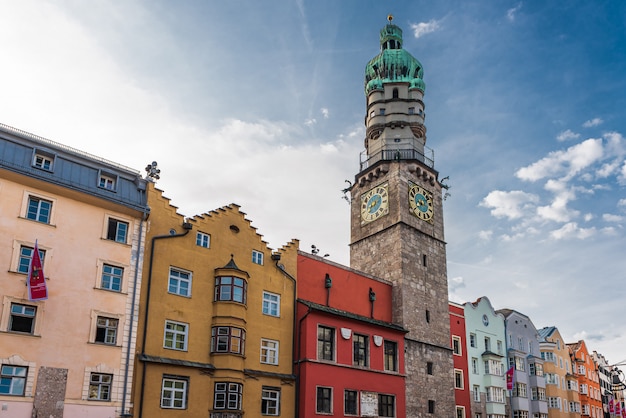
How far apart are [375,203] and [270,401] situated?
71.2 feet

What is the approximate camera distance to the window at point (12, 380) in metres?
24.5

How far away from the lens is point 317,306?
37.0 metres

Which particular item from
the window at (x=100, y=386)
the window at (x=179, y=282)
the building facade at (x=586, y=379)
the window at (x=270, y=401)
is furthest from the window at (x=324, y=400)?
the building facade at (x=586, y=379)

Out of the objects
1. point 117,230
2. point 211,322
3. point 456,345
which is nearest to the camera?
point 117,230

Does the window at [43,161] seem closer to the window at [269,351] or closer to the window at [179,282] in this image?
the window at [179,282]

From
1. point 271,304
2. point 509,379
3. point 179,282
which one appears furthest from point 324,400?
point 509,379

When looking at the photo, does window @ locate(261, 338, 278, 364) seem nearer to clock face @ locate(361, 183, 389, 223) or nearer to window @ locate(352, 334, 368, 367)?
window @ locate(352, 334, 368, 367)

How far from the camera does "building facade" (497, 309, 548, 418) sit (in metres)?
53.0

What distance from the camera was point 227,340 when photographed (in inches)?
1249

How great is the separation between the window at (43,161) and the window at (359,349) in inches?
Answer: 825

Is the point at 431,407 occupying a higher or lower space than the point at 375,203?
lower

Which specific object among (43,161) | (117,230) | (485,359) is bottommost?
(485,359)

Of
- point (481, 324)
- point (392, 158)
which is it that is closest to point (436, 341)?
point (481, 324)

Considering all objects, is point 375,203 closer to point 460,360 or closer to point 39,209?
point 460,360
